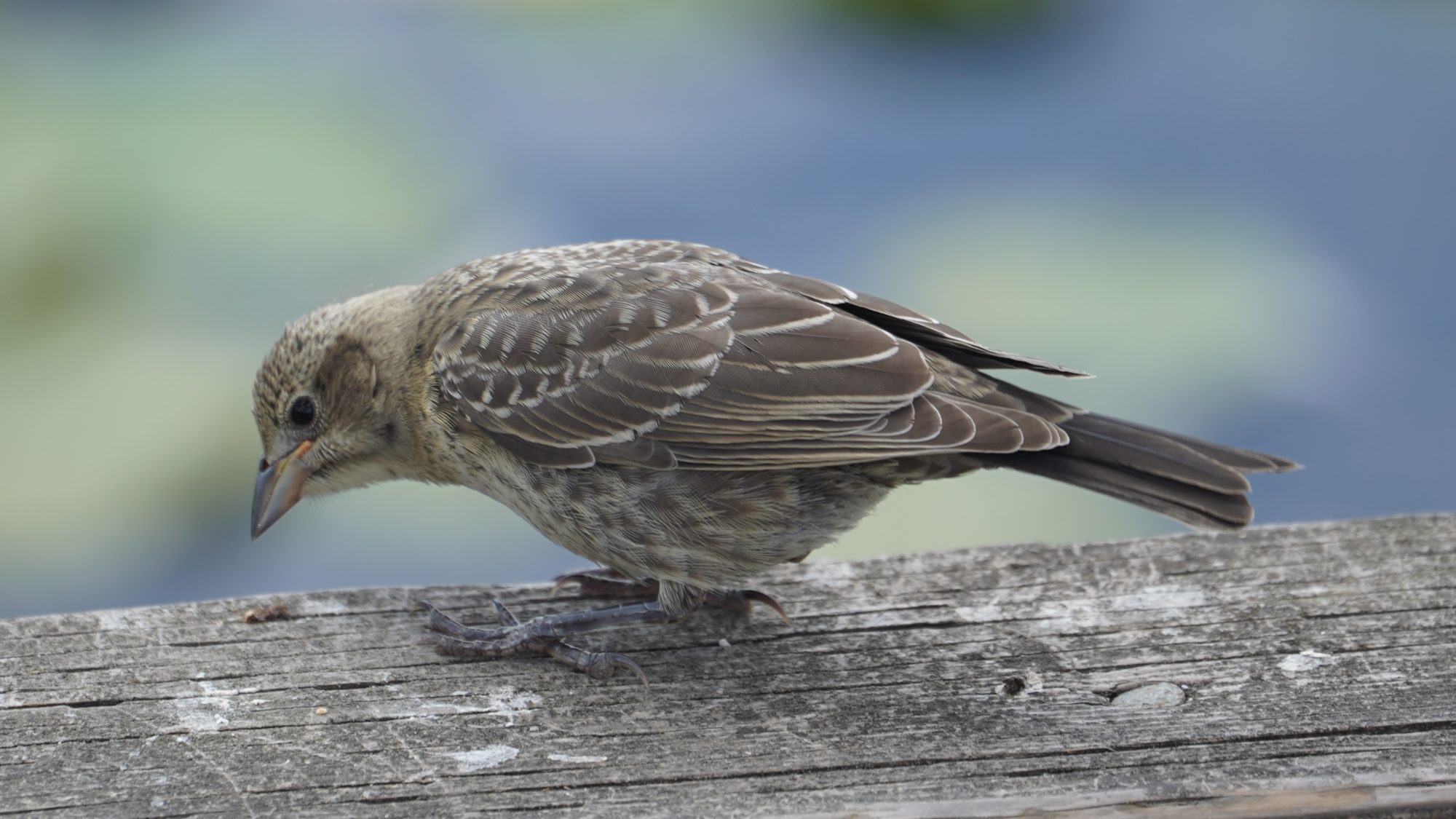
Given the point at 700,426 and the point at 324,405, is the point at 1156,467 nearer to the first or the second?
the point at 700,426

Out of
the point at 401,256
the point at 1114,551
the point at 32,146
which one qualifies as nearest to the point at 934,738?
the point at 1114,551

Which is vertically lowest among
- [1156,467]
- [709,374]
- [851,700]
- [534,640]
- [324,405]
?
[534,640]

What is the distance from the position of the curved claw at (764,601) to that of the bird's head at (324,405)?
1058 mm

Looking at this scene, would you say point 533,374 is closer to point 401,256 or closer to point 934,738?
point 934,738

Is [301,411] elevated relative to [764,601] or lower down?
lower down

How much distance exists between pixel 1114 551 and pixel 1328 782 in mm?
997

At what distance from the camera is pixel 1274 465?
2.99 metres

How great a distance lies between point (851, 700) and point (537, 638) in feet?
2.28

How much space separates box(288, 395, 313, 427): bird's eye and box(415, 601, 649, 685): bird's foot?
0.80 metres

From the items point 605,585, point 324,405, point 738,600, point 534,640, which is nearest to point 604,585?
point 605,585

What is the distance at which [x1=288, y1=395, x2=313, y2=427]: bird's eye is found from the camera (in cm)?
357

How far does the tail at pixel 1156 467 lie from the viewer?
289 cm

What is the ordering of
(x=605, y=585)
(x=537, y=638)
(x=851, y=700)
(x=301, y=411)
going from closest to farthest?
(x=851, y=700)
(x=537, y=638)
(x=605, y=585)
(x=301, y=411)

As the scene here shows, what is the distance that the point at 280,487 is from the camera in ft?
11.7
